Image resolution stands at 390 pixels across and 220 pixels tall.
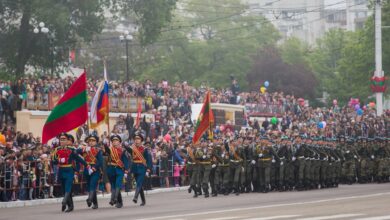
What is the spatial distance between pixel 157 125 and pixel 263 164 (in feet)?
37.8

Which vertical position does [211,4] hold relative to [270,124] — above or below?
above

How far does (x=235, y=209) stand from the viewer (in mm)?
25219

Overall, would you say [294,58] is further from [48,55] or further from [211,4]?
[48,55]

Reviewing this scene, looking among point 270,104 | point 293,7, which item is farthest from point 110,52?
point 293,7

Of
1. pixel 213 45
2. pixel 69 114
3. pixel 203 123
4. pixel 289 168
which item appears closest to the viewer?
pixel 69 114

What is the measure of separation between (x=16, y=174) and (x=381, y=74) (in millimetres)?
29957

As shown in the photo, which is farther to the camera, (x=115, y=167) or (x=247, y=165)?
(x=247, y=165)

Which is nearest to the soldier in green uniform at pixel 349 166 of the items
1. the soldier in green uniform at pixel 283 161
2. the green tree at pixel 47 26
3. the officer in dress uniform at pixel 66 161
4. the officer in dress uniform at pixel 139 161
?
the soldier in green uniform at pixel 283 161

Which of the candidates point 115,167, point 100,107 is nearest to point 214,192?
point 100,107

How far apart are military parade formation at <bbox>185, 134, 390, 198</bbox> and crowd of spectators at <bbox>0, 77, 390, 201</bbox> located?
7.26 feet

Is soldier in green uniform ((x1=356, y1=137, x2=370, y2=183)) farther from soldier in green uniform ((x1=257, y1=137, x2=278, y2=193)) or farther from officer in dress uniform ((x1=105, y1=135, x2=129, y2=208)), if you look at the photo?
officer in dress uniform ((x1=105, y1=135, x2=129, y2=208))

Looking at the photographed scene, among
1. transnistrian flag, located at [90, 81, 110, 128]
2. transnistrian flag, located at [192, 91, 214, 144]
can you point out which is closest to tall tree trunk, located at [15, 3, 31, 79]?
transnistrian flag, located at [192, 91, 214, 144]

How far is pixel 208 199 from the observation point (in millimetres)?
31375

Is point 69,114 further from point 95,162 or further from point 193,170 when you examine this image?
point 193,170
